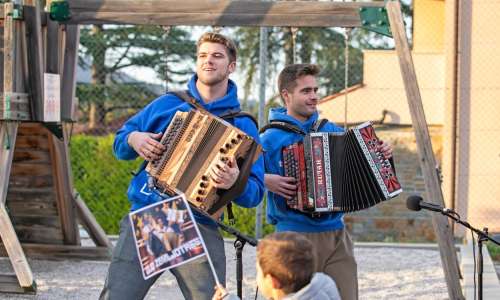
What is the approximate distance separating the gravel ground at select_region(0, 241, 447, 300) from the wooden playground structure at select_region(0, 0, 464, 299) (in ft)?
1.48

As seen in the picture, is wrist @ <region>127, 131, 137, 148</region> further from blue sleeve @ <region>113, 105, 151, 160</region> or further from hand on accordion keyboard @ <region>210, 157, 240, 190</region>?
hand on accordion keyboard @ <region>210, 157, 240, 190</region>

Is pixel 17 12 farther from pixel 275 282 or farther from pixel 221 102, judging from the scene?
pixel 275 282

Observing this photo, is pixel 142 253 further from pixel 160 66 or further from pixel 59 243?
pixel 160 66

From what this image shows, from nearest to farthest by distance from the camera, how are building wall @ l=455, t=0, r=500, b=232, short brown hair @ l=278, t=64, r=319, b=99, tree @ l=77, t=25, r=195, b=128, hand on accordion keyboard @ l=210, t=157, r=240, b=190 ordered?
hand on accordion keyboard @ l=210, t=157, r=240, b=190 → short brown hair @ l=278, t=64, r=319, b=99 → building wall @ l=455, t=0, r=500, b=232 → tree @ l=77, t=25, r=195, b=128

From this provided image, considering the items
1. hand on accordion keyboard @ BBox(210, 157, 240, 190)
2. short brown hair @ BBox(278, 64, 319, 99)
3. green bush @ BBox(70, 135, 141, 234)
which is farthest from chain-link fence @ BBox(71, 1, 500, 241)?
hand on accordion keyboard @ BBox(210, 157, 240, 190)

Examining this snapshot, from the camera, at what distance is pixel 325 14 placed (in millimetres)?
7207

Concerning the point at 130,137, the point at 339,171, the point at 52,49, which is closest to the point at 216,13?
the point at 52,49

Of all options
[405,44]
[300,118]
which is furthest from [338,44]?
[300,118]

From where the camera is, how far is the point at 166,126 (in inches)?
166

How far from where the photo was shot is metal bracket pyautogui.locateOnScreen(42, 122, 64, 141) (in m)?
7.74

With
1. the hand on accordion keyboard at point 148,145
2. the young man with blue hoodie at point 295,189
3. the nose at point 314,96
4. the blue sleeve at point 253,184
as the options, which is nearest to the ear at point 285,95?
the young man with blue hoodie at point 295,189

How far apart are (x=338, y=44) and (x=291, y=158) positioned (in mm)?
16636

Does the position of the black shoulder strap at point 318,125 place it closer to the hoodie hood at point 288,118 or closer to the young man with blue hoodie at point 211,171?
the hoodie hood at point 288,118

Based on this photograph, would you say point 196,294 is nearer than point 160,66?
Yes
